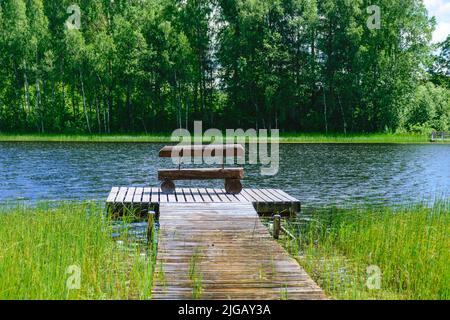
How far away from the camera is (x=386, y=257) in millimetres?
8227

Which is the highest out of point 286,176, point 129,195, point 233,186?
point 233,186

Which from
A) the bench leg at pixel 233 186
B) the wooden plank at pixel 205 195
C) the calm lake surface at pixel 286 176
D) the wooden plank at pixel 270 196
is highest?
the bench leg at pixel 233 186

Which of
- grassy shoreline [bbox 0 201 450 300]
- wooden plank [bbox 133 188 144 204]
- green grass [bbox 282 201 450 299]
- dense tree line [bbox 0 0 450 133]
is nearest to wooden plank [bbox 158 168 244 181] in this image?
wooden plank [bbox 133 188 144 204]

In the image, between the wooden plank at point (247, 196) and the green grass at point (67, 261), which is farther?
the wooden plank at point (247, 196)

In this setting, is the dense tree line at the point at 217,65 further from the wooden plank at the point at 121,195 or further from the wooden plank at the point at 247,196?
the wooden plank at the point at 121,195

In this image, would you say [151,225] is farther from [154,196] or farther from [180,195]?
[180,195]

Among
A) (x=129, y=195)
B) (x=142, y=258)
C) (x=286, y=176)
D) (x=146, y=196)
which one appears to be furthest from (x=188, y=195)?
(x=286, y=176)

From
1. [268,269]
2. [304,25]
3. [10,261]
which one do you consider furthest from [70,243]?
[304,25]

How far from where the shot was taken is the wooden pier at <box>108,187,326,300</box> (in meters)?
6.20

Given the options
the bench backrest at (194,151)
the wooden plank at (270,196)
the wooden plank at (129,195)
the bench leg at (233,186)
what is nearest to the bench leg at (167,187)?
the wooden plank at (129,195)

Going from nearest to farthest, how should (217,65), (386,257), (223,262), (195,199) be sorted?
(223,262)
(386,257)
(195,199)
(217,65)

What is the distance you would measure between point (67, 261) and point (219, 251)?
7.44 feet

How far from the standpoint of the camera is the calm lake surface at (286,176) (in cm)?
1656
